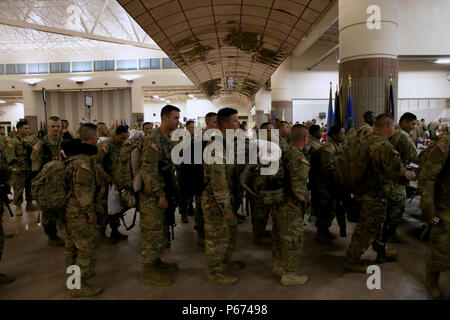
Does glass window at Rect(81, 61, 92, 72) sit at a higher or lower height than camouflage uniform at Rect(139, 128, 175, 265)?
higher

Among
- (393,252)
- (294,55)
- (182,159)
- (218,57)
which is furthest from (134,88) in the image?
(393,252)

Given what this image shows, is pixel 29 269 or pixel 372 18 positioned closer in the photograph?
pixel 29 269

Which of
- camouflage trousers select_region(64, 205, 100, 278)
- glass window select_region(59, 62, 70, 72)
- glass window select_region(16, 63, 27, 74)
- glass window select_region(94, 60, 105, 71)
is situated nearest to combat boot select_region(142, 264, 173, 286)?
camouflage trousers select_region(64, 205, 100, 278)

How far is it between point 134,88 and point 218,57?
563 inches

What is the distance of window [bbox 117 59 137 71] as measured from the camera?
22.2m

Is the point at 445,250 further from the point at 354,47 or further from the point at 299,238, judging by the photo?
the point at 354,47

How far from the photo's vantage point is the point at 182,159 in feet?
11.8

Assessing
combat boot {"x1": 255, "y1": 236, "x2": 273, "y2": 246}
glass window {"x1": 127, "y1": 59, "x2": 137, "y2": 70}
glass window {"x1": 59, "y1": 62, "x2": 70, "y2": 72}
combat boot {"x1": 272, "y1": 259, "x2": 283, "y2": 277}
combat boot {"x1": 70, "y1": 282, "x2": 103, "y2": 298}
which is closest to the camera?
combat boot {"x1": 70, "y1": 282, "x2": 103, "y2": 298}

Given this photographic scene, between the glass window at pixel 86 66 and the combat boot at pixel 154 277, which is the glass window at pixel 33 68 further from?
the combat boot at pixel 154 277

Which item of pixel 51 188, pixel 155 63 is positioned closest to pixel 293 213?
pixel 51 188

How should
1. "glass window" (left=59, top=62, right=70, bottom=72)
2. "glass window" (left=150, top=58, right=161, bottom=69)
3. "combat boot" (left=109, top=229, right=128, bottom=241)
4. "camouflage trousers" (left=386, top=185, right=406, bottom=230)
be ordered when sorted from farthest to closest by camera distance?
"glass window" (left=59, top=62, right=70, bottom=72), "glass window" (left=150, top=58, right=161, bottom=69), "combat boot" (left=109, top=229, right=128, bottom=241), "camouflage trousers" (left=386, top=185, right=406, bottom=230)

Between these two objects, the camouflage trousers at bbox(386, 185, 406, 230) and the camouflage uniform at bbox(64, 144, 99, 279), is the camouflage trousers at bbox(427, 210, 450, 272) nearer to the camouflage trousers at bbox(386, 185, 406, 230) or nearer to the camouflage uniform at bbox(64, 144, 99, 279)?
the camouflage trousers at bbox(386, 185, 406, 230)

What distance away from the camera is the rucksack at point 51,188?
2.75m

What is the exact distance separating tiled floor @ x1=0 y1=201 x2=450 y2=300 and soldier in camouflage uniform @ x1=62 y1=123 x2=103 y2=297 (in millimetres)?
324
